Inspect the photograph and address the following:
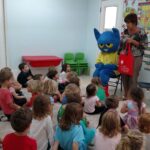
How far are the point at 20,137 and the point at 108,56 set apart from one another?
3.05 m

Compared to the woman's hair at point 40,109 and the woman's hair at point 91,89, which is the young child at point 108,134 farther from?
the woman's hair at point 91,89

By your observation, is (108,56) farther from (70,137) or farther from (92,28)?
(70,137)

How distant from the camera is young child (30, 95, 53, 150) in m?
1.91

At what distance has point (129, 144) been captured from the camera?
1331 millimetres

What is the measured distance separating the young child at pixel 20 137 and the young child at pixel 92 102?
164cm

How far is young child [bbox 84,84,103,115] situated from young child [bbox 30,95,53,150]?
1.15m

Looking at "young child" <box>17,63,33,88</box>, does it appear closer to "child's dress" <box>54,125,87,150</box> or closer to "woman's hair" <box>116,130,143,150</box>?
"child's dress" <box>54,125,87,150</box>

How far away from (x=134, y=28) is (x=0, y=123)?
263 cm

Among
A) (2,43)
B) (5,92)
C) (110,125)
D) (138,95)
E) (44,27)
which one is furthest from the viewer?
(44,27)

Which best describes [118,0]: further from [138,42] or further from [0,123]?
[0,123]

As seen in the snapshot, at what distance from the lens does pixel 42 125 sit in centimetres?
190

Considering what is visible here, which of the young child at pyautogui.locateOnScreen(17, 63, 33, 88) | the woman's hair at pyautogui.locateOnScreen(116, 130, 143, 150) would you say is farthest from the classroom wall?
the woman's hair at pyautogui.locateOnScreen(116, 130, 143, 150)

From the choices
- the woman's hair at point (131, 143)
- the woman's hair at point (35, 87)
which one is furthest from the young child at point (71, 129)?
the woman's hair at point (35, 87)

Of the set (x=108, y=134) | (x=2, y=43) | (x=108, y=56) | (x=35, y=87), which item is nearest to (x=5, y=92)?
(x=35, y=87)
